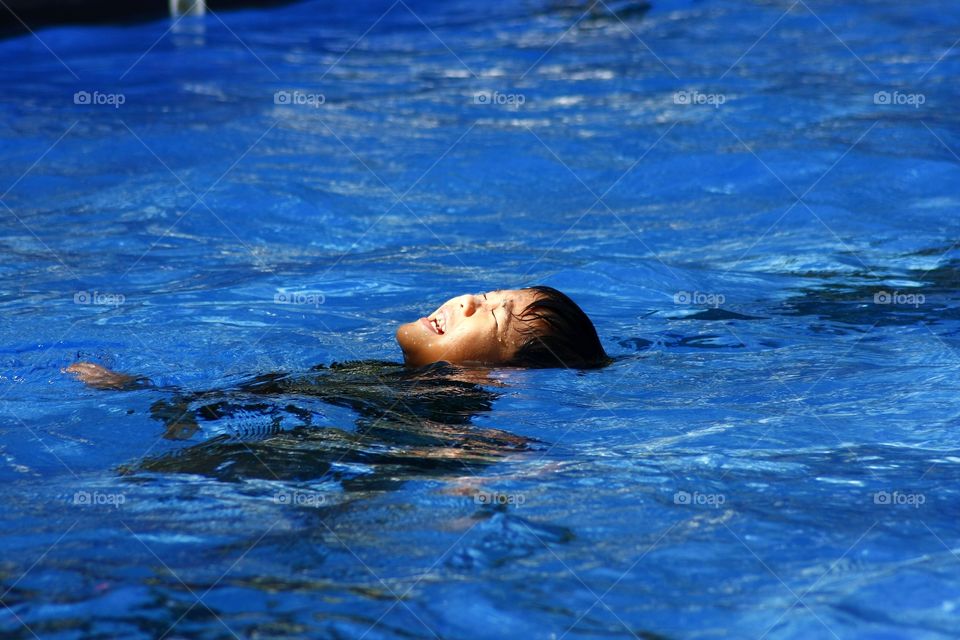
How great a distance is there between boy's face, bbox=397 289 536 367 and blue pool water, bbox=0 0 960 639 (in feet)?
0.32

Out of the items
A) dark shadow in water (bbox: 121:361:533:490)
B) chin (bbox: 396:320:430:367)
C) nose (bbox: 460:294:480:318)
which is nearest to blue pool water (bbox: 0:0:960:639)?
dark shadow in water (bbox: 121:361:533:490)

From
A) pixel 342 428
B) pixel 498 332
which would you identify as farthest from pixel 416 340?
pixel 342 428

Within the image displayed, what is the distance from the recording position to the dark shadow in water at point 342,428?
3543mm

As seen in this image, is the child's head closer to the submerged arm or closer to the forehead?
the forehead

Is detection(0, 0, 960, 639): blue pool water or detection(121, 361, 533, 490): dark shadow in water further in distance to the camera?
detection(121, 361, 533, 490): dark shadow in water

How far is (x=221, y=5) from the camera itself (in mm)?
14711

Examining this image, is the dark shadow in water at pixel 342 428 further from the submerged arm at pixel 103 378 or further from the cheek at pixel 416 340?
the submerged arm at pixel 103 378

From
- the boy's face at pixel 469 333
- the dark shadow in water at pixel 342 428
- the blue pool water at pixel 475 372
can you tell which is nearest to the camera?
the blue pool water at pixel 475 372

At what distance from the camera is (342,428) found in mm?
3951

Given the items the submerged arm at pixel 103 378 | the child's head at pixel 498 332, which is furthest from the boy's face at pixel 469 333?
the submerged arm at pixel 103 378

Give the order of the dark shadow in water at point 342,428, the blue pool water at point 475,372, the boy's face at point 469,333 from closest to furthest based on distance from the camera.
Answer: the blue pool water at point 475,372 < the dark shadow in water at point 342,428 < the boy's face at point 469,333

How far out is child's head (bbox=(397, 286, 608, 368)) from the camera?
177 inches

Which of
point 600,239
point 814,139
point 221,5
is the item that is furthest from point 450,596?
point 221,5

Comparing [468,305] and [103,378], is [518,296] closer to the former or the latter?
[468,305]
